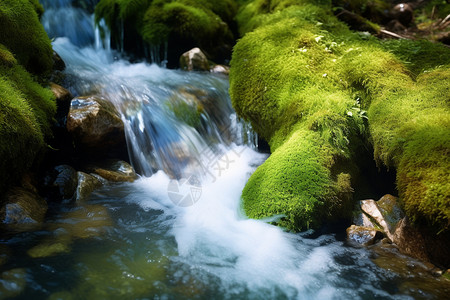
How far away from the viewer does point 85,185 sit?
14.0 ft

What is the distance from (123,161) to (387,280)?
4.01 m

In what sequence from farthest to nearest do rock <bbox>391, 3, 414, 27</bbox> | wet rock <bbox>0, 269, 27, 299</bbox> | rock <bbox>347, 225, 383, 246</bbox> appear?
rock <bbox>391, 3, 414, 27</bbox> → rock <bbox>347, 225, 383, 246</bbox> → wet rock <bbox>0, 269, 27, 299</bbox>

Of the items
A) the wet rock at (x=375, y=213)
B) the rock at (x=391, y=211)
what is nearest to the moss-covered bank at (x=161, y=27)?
the wet rock at (x=375, y=213)

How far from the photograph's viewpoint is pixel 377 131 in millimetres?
3555

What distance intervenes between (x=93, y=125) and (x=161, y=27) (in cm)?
448

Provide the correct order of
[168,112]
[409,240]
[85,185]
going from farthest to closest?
[168,112] → [85,185] → [409,240]

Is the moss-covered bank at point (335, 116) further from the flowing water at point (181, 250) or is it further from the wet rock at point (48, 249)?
the wet rock at point (48, 249)

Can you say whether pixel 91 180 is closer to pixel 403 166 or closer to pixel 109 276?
pixel 109 276

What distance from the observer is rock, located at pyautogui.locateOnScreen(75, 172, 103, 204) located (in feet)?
13.5

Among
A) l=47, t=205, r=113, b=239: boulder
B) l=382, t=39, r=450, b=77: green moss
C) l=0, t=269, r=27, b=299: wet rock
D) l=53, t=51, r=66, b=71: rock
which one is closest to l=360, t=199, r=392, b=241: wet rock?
l=382, t=39, r=450, b=77: green moss

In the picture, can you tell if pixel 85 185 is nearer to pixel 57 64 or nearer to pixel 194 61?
pixel 57 64

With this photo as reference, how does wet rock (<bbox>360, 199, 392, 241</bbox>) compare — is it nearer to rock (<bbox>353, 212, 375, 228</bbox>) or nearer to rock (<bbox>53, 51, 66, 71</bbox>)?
rock (<bbox>353, 212, 375, 228</bbox>)

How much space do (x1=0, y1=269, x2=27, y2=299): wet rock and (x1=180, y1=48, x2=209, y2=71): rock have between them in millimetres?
6122

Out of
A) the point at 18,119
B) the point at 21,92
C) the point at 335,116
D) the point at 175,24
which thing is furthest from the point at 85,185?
the point at 175,24
